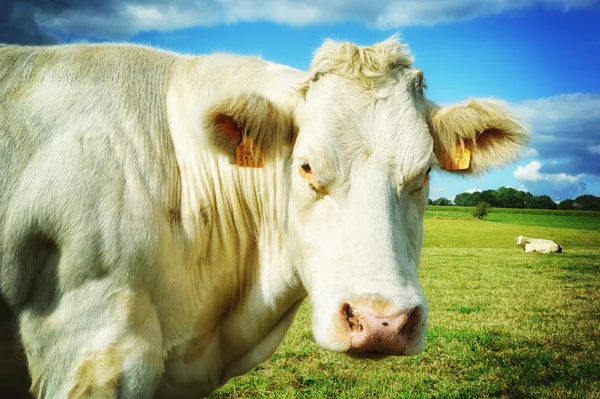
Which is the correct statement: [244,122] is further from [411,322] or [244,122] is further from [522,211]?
[522,211]

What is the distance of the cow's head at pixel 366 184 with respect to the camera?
2562mm

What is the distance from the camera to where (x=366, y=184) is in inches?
111

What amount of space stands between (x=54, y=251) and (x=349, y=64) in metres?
2.16

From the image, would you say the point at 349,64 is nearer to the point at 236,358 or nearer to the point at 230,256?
the point at 230,256

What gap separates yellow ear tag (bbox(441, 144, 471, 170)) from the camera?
12.1ft

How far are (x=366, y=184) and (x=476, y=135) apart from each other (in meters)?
1.34

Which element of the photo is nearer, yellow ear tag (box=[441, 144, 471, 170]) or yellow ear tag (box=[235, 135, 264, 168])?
yellow ear tag (box=[235, 135, 264, 168])

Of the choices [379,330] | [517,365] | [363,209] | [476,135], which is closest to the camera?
[379,330]

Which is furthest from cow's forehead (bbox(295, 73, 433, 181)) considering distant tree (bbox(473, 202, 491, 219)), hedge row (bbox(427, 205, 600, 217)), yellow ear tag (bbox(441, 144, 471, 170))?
distant tree (bbox(473, 202, 491, 219))

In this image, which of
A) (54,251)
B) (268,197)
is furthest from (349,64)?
(54,251)

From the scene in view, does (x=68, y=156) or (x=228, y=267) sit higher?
(x=68, y=156)

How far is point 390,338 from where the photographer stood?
96.7 inches

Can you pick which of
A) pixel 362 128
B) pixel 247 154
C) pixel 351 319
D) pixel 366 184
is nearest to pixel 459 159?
pixel 362 128

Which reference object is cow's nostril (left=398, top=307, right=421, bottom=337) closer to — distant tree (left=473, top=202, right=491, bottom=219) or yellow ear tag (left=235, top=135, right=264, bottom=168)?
yellow ear tag (left=235, top=135, right=264, bottom=168)
